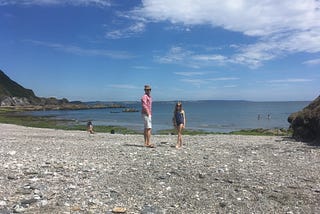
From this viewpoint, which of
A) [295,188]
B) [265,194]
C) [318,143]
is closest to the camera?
[265,194]

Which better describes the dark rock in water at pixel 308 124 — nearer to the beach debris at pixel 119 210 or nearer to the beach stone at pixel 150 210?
the beach stone at pixel 150 210

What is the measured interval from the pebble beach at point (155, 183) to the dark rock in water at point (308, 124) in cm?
889

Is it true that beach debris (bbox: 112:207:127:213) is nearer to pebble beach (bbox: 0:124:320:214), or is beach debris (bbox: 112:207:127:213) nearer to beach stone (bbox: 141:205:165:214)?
pebble beach (bbox: 0:124:320:214)

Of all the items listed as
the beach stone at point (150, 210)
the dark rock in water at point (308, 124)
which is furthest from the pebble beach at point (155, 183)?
the dark rock in water at point (308, 124)

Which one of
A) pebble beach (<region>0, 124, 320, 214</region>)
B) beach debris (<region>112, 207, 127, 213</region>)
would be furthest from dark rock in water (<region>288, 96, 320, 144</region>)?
beach debris (<region>112, 207, 127, 213</region>)

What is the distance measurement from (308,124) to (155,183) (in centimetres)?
1788

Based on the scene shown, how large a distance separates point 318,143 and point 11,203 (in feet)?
64.1

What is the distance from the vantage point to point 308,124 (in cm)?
2636

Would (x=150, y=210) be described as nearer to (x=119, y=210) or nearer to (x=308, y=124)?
(x=119, y=210)

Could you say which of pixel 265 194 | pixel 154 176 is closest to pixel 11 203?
pixel 154 176

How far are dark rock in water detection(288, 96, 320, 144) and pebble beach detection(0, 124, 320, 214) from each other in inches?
350

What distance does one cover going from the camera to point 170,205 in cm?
969

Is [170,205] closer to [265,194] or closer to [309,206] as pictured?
[265,194]

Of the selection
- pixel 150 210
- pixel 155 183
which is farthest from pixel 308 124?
pixel 150 210
